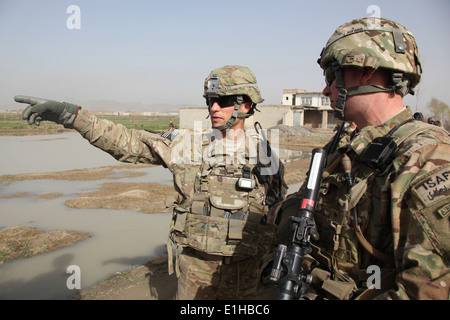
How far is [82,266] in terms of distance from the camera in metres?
5.64

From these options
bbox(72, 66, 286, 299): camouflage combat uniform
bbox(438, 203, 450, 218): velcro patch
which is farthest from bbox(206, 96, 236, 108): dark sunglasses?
bbox(438, 203, 450, 218): velcro patch

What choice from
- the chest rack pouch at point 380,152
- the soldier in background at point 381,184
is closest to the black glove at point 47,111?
the soldier in background at point 381,184

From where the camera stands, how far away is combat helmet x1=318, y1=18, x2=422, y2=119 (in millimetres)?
→ 1759

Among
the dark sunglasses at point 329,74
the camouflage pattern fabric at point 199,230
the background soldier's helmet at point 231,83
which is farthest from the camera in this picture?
the background soldier's helmet at point 231,83

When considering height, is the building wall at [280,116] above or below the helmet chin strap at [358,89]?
below

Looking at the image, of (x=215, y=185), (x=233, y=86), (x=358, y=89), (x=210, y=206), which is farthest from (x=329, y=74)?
(x=210, y=206)

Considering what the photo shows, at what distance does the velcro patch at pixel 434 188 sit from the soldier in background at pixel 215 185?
1.62 m

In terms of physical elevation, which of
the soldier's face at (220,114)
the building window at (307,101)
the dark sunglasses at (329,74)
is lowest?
the soldier's face at (220,114)

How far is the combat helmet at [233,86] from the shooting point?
3.27m

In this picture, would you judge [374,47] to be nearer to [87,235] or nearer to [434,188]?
[434,188]

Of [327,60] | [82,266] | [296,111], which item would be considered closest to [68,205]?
[82,266]

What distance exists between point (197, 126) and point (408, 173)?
8.41ft

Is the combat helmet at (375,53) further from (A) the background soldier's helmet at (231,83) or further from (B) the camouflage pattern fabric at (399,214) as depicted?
(A) the background soldier's helmet at (231,83)
